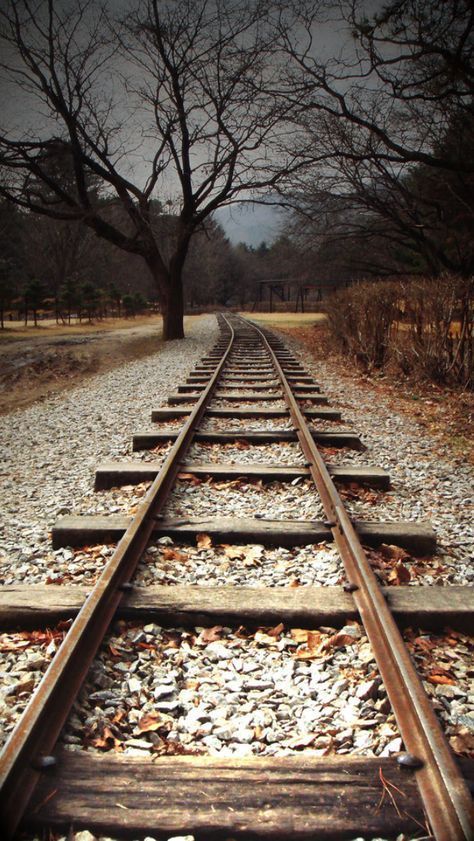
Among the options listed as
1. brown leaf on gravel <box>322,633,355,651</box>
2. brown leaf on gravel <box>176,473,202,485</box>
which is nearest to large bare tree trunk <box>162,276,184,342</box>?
brown leaf on gravel <box>176,473,202,485</box>

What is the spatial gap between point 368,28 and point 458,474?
13747 millimetres

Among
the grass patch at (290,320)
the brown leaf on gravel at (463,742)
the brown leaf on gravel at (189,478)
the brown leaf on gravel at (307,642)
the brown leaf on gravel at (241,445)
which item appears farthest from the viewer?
the grass patch at (290,320)

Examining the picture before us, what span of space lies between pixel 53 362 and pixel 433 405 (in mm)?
11041

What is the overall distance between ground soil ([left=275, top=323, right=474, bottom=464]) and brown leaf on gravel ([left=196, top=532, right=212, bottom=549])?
331 centimetres

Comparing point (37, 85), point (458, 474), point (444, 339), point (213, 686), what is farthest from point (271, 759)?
point (37, 85)

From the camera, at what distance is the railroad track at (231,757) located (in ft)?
4.77

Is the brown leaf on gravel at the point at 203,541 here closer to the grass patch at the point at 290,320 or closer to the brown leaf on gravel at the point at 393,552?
the brown leaf on gravel at the point at 393,552

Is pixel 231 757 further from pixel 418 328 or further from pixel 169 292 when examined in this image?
pixel 169 292

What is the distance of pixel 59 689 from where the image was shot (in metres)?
1.84

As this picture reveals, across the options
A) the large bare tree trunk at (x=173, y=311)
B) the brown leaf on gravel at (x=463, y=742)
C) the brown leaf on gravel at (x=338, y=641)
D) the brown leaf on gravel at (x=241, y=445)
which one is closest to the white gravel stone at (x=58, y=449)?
Result: the brown leaf on gravel at (x=241, y=445)

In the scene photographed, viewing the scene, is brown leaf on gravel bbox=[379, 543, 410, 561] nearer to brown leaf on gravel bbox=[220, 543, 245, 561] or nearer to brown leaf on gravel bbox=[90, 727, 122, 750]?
brown leaf on gravel bbox=[220, 543, 245, 561]

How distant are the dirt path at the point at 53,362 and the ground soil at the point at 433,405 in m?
6.13

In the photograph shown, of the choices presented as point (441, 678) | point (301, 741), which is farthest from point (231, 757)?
point (441, 678)

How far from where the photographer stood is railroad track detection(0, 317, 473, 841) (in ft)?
4.77
